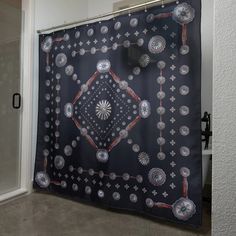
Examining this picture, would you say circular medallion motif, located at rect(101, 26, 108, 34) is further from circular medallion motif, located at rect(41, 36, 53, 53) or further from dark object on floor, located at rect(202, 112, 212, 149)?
dark object on floor, located at rect(202, 112, 212, 149)

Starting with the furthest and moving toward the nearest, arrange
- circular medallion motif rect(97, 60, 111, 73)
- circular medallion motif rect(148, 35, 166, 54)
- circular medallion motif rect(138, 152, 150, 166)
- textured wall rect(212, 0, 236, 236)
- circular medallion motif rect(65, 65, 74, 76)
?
circular medallion motif rect(65, 65, 74, 76), circular medallion motif rect(97, 60, 111, 73), circular medallion motif rect(138, 152, 150, 166), circular medallion motif rect(148, 35, 166, 54), textured wall rect(212, 0, 236, 236)

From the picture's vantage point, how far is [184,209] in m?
1.66

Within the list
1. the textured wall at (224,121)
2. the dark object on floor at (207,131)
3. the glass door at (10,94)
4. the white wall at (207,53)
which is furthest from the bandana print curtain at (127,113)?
the textured wall at (224,121)

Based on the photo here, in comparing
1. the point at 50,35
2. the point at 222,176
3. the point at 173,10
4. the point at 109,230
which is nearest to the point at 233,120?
the point at 222,176

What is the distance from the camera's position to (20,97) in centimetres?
241

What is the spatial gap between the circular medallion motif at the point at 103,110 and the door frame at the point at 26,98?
794mm

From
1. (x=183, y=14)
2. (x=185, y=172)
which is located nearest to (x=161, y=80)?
(x=183, y=14)

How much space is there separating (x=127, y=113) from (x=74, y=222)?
3.08 ft

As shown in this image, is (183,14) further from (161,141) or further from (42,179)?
(42,179)

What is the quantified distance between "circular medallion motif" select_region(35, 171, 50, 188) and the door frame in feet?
0.28

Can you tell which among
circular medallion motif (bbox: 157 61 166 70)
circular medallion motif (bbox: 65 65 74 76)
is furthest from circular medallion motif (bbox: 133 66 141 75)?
circular medallion motif (bbox: 65 65 74 76)

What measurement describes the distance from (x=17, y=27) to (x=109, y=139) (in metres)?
1.54

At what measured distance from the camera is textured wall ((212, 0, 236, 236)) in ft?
1.86

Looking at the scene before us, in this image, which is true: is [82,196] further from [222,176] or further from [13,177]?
[222,176]
